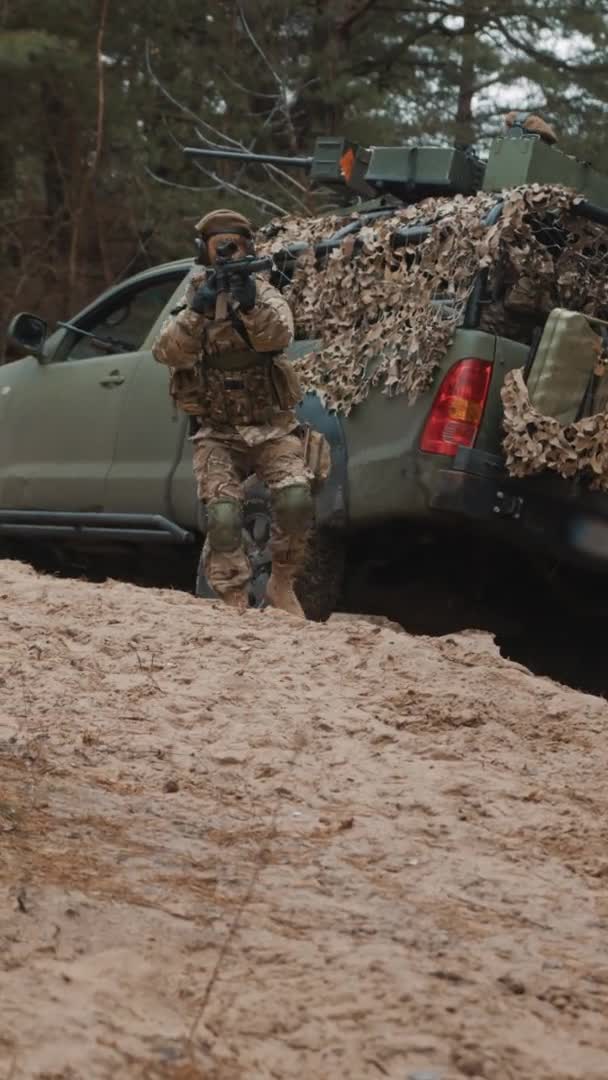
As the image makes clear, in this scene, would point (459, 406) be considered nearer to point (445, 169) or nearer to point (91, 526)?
point (445, 169)

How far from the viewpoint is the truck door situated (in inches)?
328

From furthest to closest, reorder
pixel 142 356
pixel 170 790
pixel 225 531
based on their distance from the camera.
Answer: pixel 142 356, pixel 225 531, pixel 170 790

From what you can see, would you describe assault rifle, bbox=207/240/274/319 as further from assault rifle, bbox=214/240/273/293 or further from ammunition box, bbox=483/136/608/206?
ammunition box, bbox=483/136/608/206

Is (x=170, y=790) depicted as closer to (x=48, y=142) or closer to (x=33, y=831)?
(x=33, y=831)

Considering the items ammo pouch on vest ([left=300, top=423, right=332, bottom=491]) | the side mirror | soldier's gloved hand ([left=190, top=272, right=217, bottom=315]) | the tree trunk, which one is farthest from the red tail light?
the tree trunk

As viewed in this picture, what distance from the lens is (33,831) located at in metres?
3.87

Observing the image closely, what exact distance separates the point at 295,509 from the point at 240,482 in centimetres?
40

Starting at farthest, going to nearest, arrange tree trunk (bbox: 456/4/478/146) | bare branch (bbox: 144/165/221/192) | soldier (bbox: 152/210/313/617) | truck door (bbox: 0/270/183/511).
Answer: tree trunk (bbox: 456/4/478/146)
bare branch (bbox: 144/165/221/192)
truck door (bbox: 0/270/183/511)
soldier (bbox: 152/210/313/617)

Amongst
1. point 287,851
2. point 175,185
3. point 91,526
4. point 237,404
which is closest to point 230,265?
point 237,404

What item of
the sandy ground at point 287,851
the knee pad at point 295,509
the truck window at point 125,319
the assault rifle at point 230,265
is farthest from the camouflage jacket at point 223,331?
the truck window at point 125,319

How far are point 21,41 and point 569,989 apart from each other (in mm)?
12560

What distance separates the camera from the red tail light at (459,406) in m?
6.40

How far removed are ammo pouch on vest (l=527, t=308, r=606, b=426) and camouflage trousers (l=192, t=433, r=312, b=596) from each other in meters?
1.01

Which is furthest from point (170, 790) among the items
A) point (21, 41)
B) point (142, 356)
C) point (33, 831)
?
point (21, 41)
